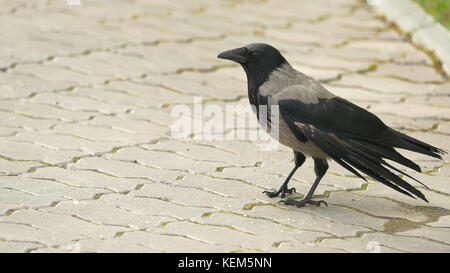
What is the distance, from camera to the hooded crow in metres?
5.10

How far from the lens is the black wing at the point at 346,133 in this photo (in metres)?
5.11

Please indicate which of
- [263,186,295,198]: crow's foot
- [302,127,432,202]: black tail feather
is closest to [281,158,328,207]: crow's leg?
[263,186,295,198]: crow's foot

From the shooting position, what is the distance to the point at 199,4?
A: 10242 millimetres

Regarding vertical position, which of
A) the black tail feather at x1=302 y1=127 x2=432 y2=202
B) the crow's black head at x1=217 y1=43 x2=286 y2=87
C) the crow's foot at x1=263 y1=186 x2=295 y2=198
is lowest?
the crow's foot at x1=263 y1=186 x2=295 y2=198

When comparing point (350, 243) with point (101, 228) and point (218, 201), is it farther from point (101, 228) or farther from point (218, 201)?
point (101, 228)

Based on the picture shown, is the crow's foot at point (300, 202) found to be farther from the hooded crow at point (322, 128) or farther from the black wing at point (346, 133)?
the black wing at point (346, 133)

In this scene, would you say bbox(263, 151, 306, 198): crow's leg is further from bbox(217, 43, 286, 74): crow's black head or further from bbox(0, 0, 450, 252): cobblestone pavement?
bbox(217, 43, 286, 74): crow's black head

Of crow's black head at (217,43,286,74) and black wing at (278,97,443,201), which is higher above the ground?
crow's black head at (217,43,286,74)

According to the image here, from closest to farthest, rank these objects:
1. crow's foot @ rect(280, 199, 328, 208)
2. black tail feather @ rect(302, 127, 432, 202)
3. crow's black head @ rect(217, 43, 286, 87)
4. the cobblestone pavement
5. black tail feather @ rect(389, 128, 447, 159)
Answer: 1. the cobblestone pavement
2. black tail feather @ rect(302, 127, 432, 202)
3. black tail feather @ rect(389, 128, 447, 159)
4. crow's foot @ rect(280, 199, 328, 208)
5. crow's black head @ rect(217, 43, 286, 87)

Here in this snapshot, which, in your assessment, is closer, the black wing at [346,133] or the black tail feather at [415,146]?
the black wing at [346,133]

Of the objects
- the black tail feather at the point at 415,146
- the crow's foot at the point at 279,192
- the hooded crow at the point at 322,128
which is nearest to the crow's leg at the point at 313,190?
the hooded crow at the point at 322,128

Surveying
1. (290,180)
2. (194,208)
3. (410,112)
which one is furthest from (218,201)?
(410,112)

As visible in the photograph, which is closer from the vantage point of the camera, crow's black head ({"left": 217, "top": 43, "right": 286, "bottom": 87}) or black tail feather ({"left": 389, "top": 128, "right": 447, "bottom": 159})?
black tail feather ({"left": 389, "top": 128, "right": 447, "bottom": 159})

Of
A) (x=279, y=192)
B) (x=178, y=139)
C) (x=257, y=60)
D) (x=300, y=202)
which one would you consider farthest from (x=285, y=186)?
(x=178, y=139)
